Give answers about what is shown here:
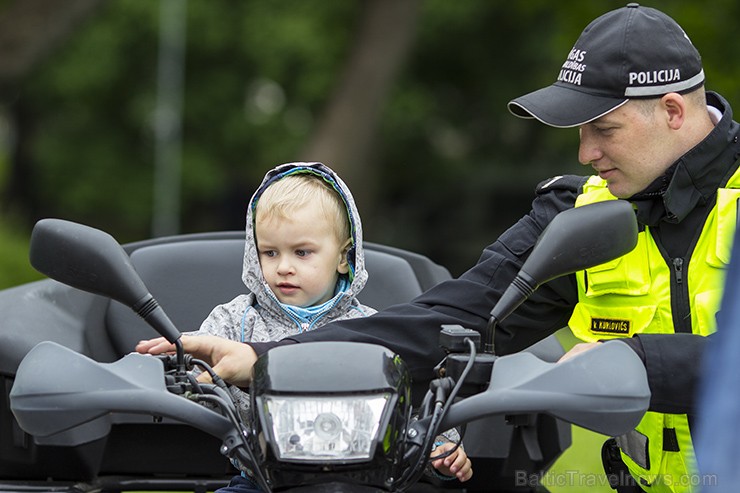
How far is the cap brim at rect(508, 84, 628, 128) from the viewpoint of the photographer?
9.24 ft

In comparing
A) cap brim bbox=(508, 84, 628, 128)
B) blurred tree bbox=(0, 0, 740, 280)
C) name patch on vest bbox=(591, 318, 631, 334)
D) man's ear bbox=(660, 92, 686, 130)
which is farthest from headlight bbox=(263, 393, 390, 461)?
blurred tree bbox=(0, 0, 740, 280)

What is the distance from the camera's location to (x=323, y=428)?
184 centimetres

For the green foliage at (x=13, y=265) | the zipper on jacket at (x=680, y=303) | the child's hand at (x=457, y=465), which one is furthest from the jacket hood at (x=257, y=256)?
the green foliage at (x=13, y=265)

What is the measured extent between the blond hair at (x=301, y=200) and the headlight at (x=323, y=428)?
123cm

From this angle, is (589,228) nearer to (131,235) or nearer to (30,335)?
(30,335)

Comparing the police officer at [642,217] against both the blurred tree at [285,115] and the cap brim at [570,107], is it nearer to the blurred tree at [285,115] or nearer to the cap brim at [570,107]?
the cap brim at [570,107]

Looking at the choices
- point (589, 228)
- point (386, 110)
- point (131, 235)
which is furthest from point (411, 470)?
point (131, 235)

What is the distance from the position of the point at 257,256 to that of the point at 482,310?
0.58 meters

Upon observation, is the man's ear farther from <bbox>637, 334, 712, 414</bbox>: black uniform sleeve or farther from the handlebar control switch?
the handlebar control switch

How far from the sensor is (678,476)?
9.47 feet

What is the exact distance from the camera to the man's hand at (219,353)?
227 centimetres

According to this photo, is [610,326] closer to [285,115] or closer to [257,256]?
[257,256]

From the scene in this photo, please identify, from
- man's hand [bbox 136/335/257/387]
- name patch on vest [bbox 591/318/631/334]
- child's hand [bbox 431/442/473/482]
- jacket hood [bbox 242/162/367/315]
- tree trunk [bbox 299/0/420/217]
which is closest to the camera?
man's hand [bbox 136/335/257/387]

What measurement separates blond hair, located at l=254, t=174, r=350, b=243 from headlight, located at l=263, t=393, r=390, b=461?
4.02 feet
